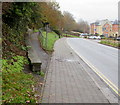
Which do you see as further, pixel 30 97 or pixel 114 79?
pixel 114 79

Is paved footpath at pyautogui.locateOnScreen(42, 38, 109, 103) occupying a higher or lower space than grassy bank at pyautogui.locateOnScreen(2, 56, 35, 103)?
lower

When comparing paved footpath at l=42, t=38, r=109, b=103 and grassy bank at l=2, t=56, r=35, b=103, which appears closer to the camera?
grassy bank at l=2, t=56, r=35, b=103

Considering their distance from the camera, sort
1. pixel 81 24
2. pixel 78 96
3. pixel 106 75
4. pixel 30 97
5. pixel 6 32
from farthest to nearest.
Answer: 1. pixel 81 24
2. pixel 6 32
3. pixel 106 75
4. pixel 78 96
5. pixel 30 97

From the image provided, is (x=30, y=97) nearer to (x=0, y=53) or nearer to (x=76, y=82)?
(x=76, y=82)

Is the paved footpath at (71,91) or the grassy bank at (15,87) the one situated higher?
the grassy bank at (15,87)

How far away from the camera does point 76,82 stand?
7.39 metres

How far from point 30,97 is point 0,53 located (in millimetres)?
3432

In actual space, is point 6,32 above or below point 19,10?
below

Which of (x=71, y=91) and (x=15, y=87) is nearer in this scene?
(x=15, y=87)

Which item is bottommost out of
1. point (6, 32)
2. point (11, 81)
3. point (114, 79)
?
point (114, 79)

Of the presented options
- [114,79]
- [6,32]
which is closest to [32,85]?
[114,79]

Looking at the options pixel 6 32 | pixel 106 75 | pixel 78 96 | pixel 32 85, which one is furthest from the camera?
pixel 6 32

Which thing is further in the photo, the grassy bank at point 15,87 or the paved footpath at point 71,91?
the paved footpath at point 71,91

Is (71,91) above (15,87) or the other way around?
the other way around
